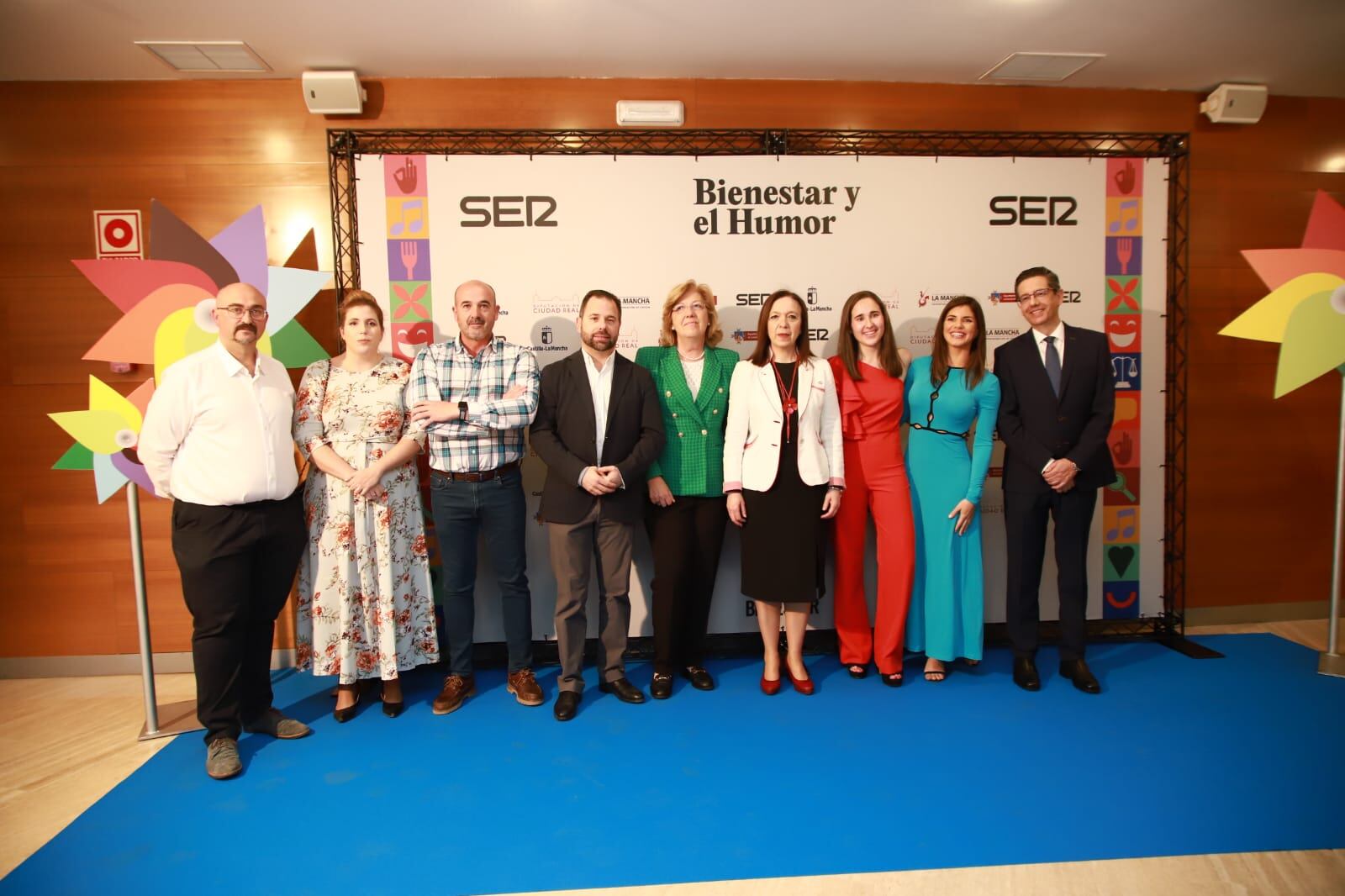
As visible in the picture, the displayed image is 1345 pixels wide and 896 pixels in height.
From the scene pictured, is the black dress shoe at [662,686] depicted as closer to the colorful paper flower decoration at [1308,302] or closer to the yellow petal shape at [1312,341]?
the colorful paper flower decoration at [1308,302]

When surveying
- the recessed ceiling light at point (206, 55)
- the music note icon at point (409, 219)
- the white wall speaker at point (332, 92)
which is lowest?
the music note icon at point (409, 219)

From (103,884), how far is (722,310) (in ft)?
11.3

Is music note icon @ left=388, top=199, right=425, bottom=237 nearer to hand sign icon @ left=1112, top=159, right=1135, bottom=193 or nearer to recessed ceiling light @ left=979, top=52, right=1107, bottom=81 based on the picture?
recessed ceiling light @ left=979, top=52, right=1107, bottom=81

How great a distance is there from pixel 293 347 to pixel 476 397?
43.5 inches

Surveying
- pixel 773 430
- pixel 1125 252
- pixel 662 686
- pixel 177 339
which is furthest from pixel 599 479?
pixel 1125 252

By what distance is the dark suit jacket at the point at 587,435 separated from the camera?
10.1 feet

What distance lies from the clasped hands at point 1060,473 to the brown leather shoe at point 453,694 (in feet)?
9.78

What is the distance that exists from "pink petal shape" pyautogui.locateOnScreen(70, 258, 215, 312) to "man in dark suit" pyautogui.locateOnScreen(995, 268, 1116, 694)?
402cm

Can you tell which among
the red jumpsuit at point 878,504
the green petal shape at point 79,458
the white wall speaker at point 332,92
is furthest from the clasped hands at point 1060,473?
the green petal shape at point 79,458

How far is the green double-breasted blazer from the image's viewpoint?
3.26 m

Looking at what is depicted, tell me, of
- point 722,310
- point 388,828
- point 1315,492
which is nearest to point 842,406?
point 722,310

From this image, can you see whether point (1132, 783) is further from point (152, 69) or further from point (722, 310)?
point (152, 69)

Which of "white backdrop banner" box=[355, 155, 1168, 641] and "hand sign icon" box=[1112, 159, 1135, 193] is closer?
"white backdrop banner" box=[355, 155, 1168, 641]

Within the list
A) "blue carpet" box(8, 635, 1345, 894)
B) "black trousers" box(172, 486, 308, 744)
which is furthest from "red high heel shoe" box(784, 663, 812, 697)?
"black trousers" box(172, 486, 308, 744)
